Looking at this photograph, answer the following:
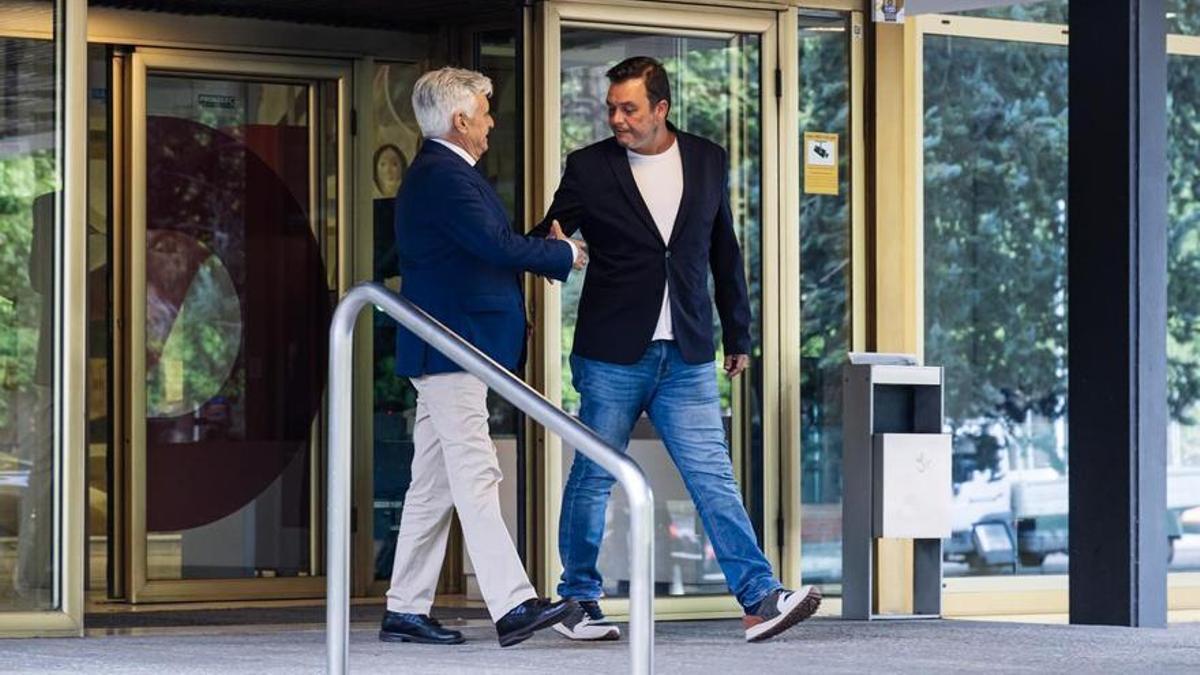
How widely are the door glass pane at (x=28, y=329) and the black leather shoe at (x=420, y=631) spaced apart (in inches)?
49.4

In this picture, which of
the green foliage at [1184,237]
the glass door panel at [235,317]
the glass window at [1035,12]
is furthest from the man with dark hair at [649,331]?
the green foliage at [1184,237]

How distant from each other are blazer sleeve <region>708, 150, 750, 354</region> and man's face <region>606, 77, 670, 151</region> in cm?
27

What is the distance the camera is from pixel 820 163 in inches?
331

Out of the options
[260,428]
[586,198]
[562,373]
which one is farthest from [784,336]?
[260,428]

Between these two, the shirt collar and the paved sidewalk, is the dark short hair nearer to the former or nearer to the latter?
the shirt collar

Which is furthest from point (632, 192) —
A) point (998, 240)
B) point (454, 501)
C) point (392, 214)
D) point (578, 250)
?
point (998, 240)

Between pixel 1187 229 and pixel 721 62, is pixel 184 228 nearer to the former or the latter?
pixel 721 62

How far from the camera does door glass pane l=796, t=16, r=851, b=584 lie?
8383 mm

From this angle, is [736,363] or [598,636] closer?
[598,636]

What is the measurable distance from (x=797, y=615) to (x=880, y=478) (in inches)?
66.2

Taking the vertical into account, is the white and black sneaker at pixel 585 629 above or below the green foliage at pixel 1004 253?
below

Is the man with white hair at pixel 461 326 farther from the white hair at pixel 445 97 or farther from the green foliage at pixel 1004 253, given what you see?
the green foliage at pixel 1004 253

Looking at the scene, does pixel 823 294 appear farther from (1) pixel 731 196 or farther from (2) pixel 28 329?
(2) pixel 28 329

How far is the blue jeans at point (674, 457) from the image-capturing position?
664 cm
